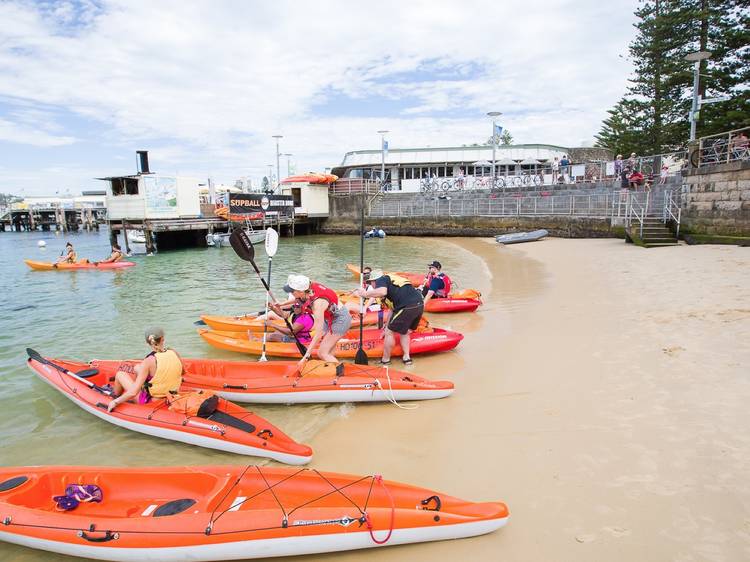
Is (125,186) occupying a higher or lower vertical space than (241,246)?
higher

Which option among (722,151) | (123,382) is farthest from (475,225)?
(123,382)

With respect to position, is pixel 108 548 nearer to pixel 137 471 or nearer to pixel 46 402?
pixel 137 471

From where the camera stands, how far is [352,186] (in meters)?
43.7

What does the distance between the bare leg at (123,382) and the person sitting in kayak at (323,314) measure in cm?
235

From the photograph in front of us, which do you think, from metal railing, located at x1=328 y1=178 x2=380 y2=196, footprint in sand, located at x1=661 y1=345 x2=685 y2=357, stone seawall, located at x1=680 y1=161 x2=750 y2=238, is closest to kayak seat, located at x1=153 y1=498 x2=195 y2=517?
footprint in sand, located at x1=661 y1=345 x2=685 y2=357

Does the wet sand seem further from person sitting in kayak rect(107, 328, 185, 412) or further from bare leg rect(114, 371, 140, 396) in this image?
bare leg rect(114, 371, 140, 396)

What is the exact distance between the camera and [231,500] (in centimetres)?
399

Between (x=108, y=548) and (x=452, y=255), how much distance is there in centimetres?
2253

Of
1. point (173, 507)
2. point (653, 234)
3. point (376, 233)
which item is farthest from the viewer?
point (376, 233)

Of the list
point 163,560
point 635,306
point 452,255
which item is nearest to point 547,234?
point 452,255

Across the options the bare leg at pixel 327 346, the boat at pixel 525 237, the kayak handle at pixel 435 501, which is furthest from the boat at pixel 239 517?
the boat at pixel 525 237

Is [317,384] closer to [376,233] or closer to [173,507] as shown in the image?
[173,507]

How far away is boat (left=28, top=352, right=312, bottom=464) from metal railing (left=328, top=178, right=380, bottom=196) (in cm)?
3805

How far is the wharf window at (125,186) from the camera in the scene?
3105cm
